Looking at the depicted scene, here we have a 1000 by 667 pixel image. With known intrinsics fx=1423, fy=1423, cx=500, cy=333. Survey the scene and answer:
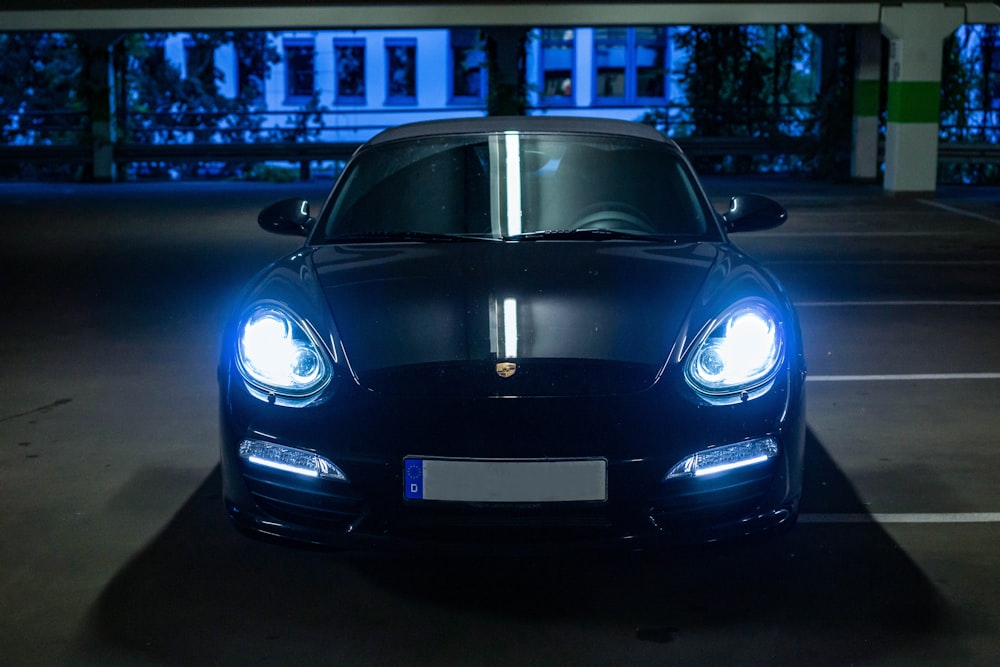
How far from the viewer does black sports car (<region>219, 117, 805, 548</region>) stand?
3.58 metres

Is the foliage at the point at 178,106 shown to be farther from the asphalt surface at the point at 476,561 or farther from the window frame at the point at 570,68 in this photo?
the asphalt surface at the point at 476,561

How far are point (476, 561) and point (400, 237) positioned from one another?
1.14m

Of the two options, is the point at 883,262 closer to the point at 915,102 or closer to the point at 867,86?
the point at 915,102

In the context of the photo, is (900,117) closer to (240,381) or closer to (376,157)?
(376,157)

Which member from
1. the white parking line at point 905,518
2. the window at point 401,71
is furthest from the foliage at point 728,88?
the white parking line at point 905,518

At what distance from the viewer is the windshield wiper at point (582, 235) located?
15.3 feet

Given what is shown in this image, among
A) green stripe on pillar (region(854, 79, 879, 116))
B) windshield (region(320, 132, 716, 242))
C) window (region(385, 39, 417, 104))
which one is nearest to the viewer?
windshield (region(320, 132, 716, 242))

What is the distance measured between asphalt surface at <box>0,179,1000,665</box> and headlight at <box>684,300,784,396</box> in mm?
443

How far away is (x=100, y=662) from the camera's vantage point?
350 centimetres

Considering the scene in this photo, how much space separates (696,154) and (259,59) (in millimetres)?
11947

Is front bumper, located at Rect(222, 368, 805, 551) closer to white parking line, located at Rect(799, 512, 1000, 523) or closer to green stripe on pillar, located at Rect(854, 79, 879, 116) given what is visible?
white parking line, located at Rect(799, 512, 1000, 523)

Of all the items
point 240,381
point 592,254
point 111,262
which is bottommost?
point 111,262

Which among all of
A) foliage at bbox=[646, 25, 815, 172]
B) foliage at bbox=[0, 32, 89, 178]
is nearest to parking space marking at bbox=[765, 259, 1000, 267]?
foliage at bbox=[646, 25, 815, 172]

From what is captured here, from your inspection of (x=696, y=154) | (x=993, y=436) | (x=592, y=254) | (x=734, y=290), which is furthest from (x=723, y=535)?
(x=696, y=154)
